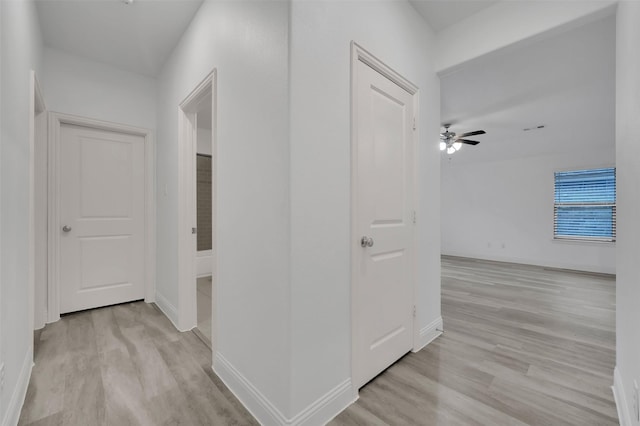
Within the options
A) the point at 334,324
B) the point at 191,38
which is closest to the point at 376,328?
the point at 334,324

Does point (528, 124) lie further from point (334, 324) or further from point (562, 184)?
point (334, 324)

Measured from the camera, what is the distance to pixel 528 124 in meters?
4.20

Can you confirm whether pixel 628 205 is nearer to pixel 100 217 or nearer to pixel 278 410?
pixel 278 410

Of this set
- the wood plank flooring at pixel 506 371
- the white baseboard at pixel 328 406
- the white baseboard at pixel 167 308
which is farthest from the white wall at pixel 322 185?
the white baseboard at pixel 167 308

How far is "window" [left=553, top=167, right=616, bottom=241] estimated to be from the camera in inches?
205

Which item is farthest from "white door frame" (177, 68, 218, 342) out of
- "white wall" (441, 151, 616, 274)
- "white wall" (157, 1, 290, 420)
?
"white wall" (441, 151, 616, 274)

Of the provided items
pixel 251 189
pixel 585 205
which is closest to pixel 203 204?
pixel 251 189

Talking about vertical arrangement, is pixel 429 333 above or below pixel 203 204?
below

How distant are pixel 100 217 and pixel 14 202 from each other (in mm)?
1686

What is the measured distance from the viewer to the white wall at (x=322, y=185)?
1325 mm

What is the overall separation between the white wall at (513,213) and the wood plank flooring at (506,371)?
2531mm

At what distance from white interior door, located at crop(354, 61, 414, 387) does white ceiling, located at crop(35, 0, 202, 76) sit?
5.56 ft

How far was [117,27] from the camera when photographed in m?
2.42

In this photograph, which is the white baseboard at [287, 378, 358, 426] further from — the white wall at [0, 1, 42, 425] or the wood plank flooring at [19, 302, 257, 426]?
the white wall at [0, 1, 42, 425]
